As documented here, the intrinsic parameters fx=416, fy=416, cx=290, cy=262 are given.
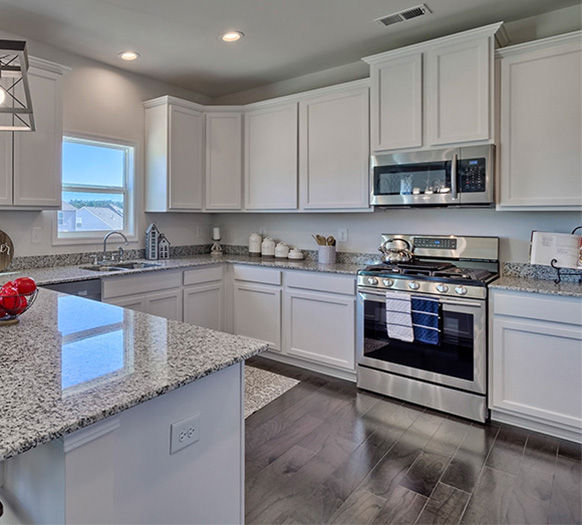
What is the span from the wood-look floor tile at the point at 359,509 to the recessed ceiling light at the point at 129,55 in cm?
363

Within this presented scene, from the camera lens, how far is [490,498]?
192 centimetres

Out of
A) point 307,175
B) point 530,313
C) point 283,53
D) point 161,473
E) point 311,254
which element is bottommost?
point 161,473

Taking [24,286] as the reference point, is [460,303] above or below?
below

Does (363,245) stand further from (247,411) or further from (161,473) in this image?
(161,473)

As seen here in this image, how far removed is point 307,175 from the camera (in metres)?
3.77

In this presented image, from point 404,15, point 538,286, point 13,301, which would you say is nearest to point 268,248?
point 404,15

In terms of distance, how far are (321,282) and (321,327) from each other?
374mm

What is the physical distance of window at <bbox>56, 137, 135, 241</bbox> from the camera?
11.8 feet

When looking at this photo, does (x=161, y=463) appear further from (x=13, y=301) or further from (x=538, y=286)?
(x=538, y=286)

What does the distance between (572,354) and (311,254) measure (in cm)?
231

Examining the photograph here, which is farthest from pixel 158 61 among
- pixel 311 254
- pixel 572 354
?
pixel 572 354

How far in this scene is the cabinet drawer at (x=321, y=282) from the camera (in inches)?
128

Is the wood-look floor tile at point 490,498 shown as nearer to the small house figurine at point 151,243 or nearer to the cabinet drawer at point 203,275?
the cabinet drawer at point 203,275

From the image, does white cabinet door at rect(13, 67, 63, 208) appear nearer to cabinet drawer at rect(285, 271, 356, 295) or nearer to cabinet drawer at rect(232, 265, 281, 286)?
cabinet drawer at rect(232, 265, 281, 286)
